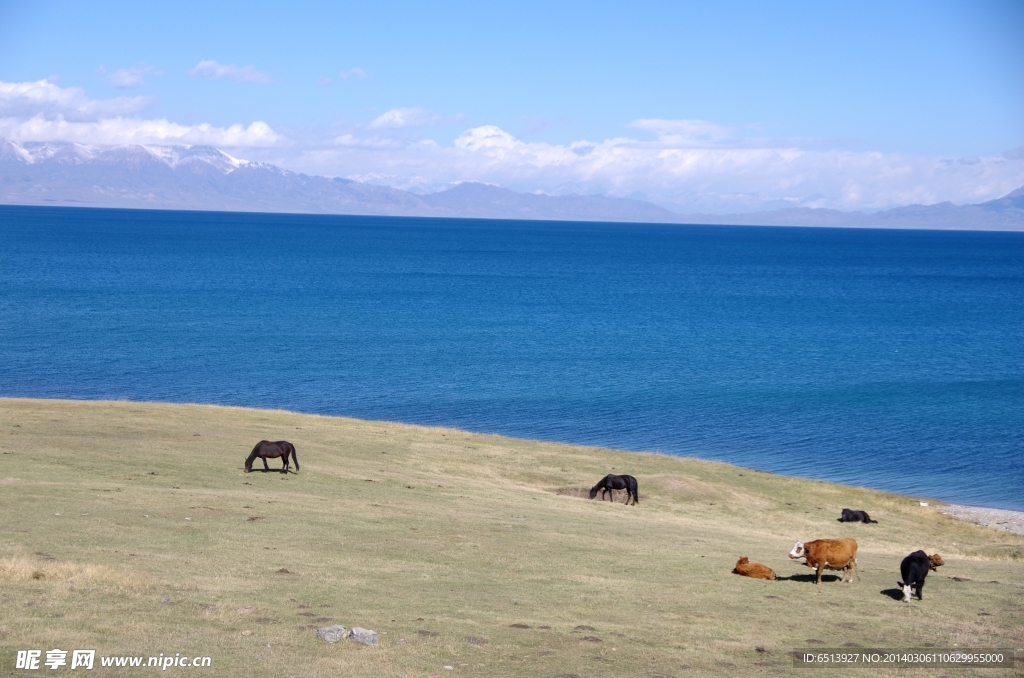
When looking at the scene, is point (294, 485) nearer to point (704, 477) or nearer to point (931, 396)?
point (704, 477)

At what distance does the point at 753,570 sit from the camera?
20.8 metres

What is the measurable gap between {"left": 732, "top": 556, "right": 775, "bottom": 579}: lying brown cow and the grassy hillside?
10.8 inches

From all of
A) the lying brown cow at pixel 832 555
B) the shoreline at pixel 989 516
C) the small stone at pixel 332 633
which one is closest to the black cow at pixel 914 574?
the lying brown cow at pixel 832 555

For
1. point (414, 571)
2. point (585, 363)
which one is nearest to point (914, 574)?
point (414, 571)

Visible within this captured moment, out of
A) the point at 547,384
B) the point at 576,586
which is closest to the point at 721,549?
the point at 576,586

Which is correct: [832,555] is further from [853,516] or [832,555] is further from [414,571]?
[853,516]

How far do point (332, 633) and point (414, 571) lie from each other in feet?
16.7

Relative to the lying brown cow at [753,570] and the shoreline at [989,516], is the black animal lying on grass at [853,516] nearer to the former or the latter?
the shoreline at [989,516]

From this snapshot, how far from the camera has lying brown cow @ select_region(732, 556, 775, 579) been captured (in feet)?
67.9

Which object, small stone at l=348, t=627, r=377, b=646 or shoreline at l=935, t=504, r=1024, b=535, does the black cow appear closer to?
small stone at l=348, t=627, r=377, b=646

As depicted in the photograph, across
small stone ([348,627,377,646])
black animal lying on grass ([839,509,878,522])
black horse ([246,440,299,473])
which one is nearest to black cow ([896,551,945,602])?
small stone ([348,627,377,646])

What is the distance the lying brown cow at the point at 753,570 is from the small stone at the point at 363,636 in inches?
359

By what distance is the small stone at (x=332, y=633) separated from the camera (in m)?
14.8

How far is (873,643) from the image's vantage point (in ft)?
53.2
